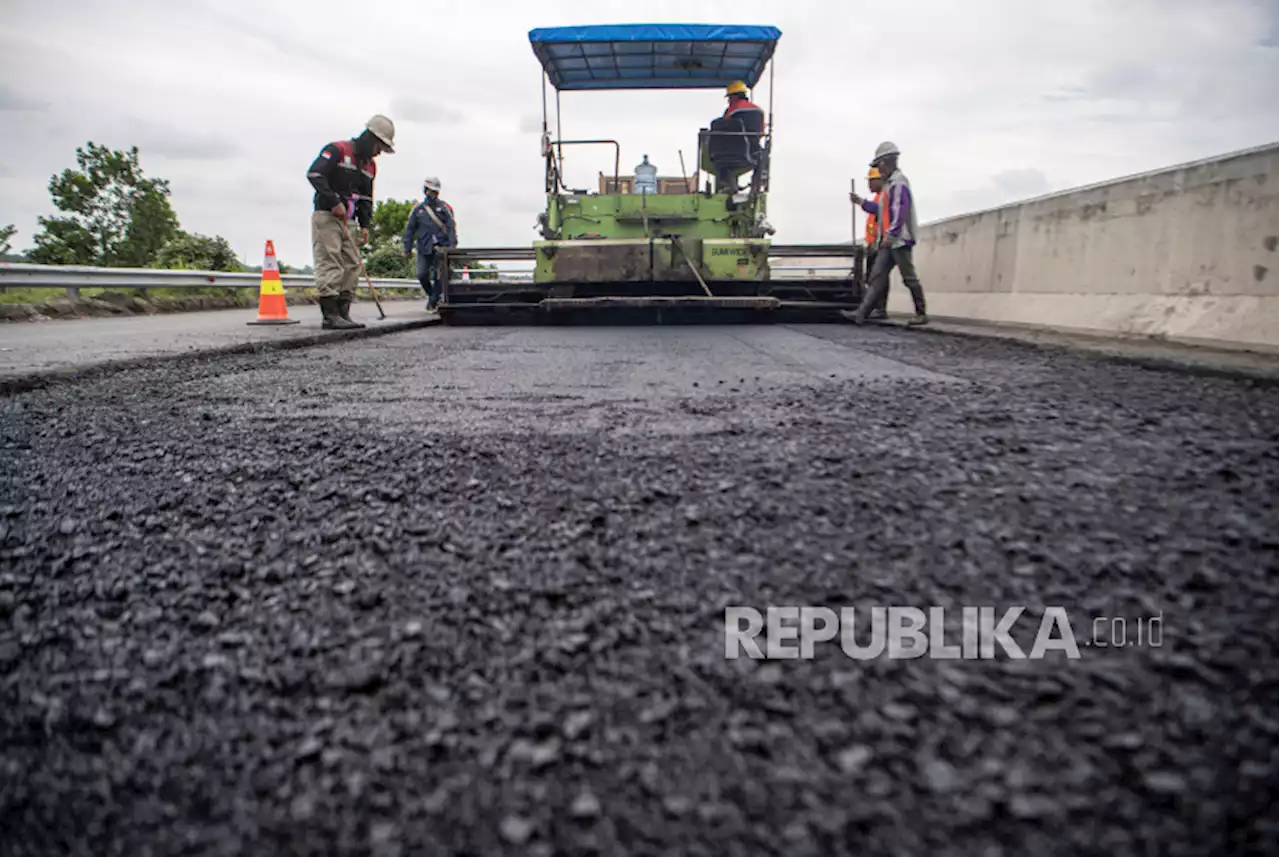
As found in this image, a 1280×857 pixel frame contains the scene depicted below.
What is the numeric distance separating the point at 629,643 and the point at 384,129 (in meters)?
7.07

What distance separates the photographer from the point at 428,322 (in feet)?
27.1

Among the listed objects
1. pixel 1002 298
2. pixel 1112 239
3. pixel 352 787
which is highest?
pixel 1112 239

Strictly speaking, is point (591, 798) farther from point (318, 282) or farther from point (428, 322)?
point (428, 322)

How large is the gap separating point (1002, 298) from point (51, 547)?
7.83 metres

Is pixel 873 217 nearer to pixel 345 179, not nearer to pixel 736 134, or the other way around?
pixel 736 134

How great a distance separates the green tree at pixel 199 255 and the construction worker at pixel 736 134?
46.0 ft

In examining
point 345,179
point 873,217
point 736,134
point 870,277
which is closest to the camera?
point 345,179

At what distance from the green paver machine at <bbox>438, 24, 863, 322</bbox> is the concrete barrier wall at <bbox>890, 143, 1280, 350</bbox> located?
175 centimetres

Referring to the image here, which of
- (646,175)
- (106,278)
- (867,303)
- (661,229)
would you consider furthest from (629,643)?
(106,278)

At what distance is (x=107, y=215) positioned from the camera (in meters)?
41.0

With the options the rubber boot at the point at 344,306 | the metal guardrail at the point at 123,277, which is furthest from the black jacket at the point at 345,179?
the metal guardrail at the point at 123,277

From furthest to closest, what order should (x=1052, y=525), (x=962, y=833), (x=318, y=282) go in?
(x=318, y=282) < (x=1052, y=525) < (x=962, y=833)

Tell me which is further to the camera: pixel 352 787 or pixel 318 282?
pixel 318 282

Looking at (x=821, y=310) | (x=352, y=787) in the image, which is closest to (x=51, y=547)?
(x=352, y=787)
